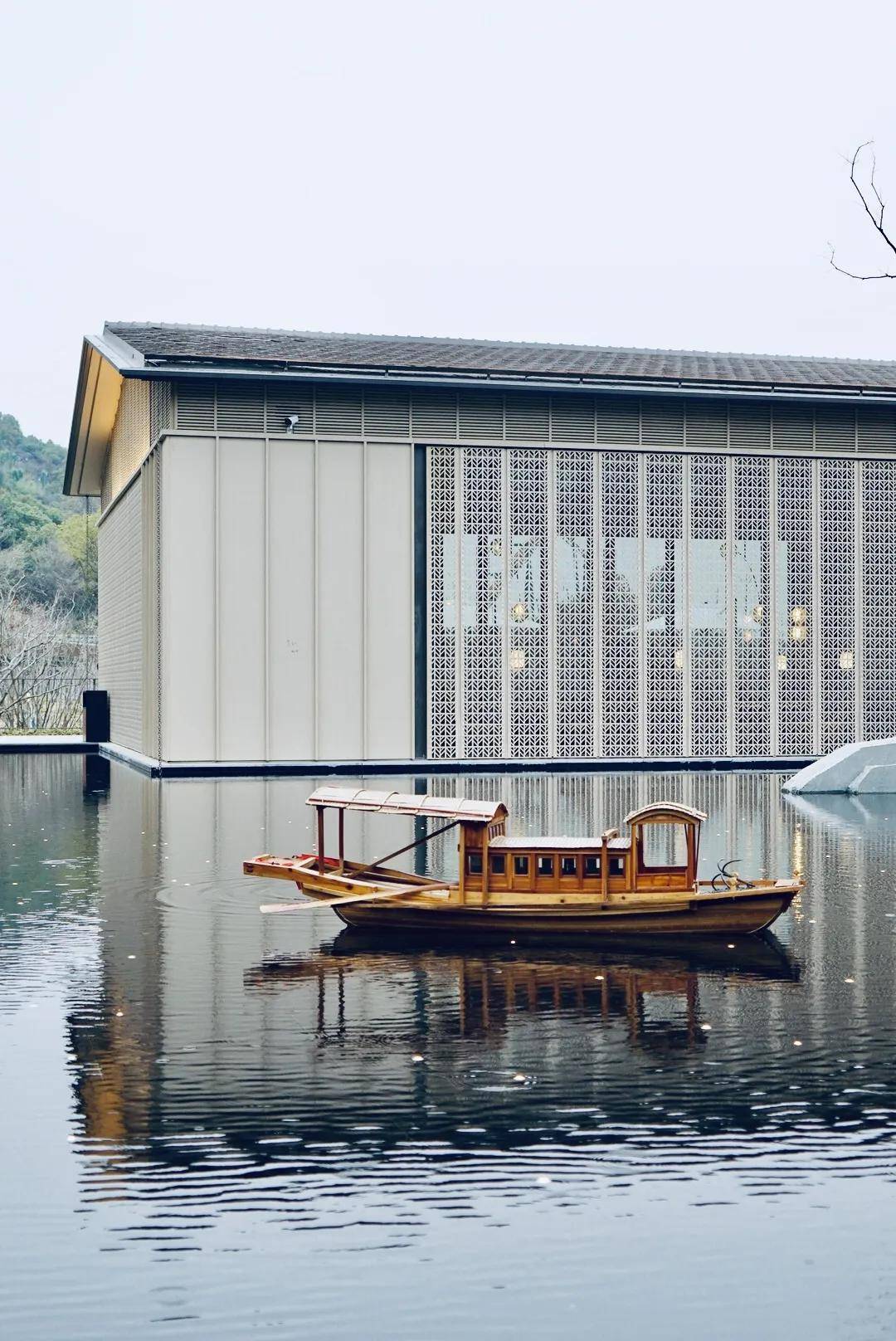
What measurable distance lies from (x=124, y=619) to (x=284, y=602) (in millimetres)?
11802

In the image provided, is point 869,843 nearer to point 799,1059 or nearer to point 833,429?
point 799,1059

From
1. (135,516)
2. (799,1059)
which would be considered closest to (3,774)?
(135,516)

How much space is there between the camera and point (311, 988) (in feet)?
37.4

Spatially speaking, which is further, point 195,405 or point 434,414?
point 434,414

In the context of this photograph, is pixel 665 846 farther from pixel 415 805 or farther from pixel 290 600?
pixel 290 600

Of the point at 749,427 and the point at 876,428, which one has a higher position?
the point at 876,428

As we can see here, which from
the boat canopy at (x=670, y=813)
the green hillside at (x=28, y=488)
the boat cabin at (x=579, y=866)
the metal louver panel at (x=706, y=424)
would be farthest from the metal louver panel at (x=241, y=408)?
the green hillside at (x=28, y=488)

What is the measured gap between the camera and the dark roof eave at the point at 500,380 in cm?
3500

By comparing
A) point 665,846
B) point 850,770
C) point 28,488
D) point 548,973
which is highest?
point 28,488

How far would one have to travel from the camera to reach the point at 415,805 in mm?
14039

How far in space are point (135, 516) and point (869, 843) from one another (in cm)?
2618

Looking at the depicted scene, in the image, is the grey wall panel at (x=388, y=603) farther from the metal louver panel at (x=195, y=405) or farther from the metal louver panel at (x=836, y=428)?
the metal louver panel at (x=836, y=428)

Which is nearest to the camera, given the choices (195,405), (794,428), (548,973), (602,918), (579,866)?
(548,973)

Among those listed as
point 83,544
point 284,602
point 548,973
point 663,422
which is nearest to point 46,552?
point 83,544
